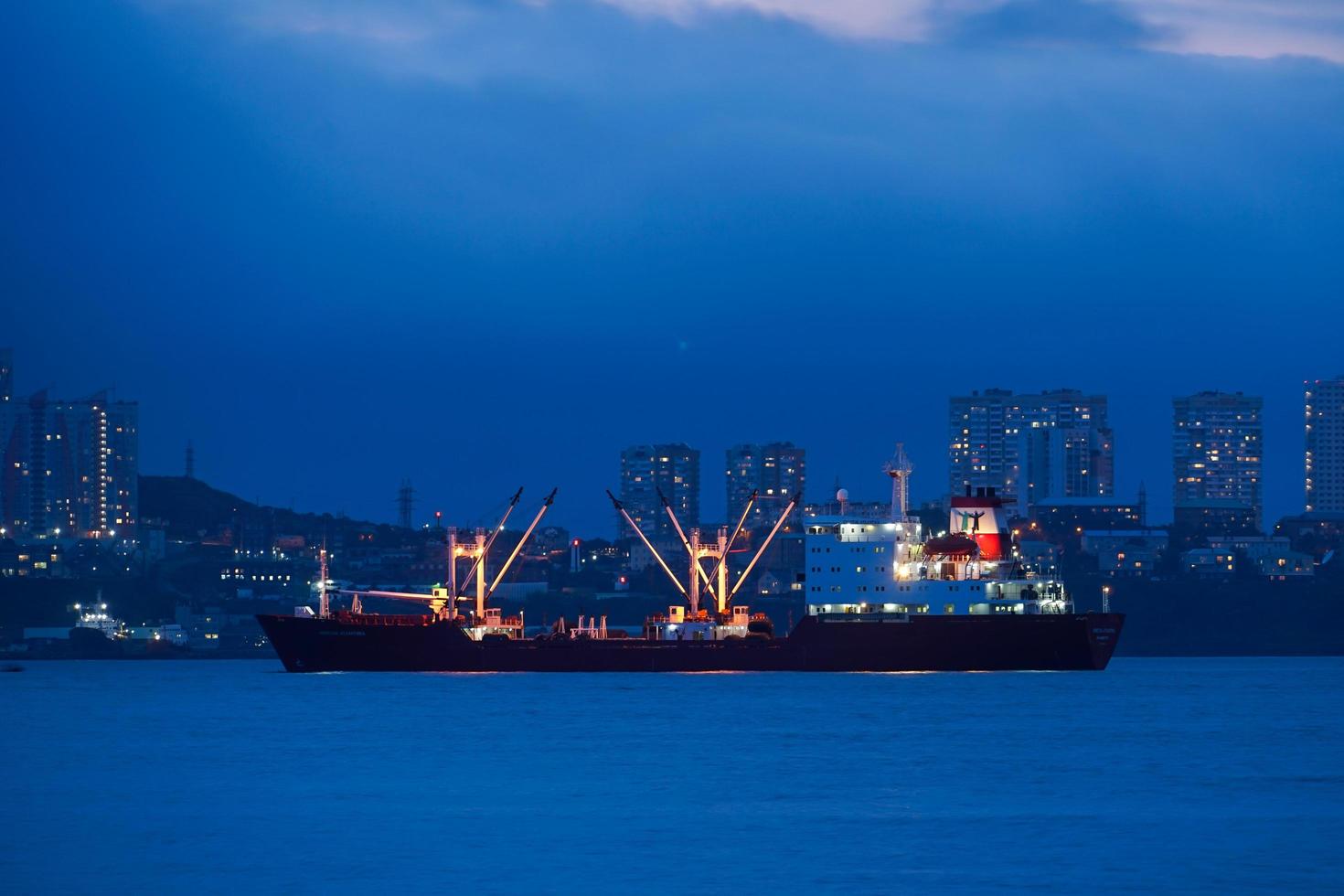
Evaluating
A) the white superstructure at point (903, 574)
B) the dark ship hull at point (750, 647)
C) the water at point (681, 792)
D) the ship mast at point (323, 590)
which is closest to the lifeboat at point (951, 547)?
the white superstructure at point (903, 574)

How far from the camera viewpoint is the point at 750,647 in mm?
A: 85625

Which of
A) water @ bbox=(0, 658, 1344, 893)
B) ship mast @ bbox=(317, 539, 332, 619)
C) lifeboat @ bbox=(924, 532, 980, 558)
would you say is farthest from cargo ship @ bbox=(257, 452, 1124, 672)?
ship mast @ bbox=(317, 539, 332, 619)

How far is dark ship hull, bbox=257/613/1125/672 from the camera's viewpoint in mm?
81750

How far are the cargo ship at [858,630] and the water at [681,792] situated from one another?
8.50 feet

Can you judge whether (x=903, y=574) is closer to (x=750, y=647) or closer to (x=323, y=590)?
(x=750, y=647)

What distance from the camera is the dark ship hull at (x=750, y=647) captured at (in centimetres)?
8175

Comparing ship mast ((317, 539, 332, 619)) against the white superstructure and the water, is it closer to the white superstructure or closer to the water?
the water

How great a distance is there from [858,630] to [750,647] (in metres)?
5.34

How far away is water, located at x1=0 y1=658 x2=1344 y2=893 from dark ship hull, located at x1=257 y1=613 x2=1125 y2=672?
2311mm

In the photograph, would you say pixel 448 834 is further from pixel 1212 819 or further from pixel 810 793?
pixel 1212 819

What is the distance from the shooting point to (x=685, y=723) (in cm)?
6362

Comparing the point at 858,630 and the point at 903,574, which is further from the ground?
the point at 903,574

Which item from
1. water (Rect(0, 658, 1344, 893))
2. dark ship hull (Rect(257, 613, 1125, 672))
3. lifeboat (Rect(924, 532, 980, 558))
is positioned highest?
lifeboat (Rect(924, 532, 980, 558))

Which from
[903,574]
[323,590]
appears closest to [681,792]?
[903,574]
